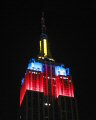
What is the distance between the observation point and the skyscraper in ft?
346

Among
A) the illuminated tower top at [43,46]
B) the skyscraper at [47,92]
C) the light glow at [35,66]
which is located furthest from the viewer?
the illuminated tower top at [43,46]

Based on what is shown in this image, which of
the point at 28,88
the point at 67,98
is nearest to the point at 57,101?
the point at 67,98

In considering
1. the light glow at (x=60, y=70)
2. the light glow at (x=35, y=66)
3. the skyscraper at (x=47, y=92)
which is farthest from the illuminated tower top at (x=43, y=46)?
the light glow at (x=35, y=66)

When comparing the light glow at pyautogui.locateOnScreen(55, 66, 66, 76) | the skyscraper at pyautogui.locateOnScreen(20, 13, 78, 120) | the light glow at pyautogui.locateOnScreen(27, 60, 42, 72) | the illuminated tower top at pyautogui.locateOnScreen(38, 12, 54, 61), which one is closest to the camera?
the skyscraper at pyautogui.locateOnScreen(20, 13, 78, 120)

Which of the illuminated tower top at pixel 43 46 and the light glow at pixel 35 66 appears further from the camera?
the illuminated tower top at pixel 43 46

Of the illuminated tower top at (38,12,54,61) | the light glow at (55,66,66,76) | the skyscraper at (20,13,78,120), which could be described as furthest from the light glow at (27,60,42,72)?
the illuminated tower top at (38,12,54,61)

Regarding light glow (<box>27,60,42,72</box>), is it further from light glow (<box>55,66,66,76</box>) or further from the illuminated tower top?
the illuminated tower top

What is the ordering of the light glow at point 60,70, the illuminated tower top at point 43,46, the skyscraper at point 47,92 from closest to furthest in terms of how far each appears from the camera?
the skyscraper at point 47,92
the light glow at point 60,70
the illuminated tower top at point 43,46

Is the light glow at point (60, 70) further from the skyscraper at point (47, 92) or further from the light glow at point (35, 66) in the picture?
the light glow at point (35, 66)

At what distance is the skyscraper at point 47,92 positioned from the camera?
10538 cm

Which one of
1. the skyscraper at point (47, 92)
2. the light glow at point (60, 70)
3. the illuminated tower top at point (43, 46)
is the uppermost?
the illuminated tower top at point (43, 46)

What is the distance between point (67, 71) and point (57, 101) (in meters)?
19.2

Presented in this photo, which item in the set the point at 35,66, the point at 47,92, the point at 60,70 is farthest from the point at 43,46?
the point at 47,92

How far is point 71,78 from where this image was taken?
412 ft
